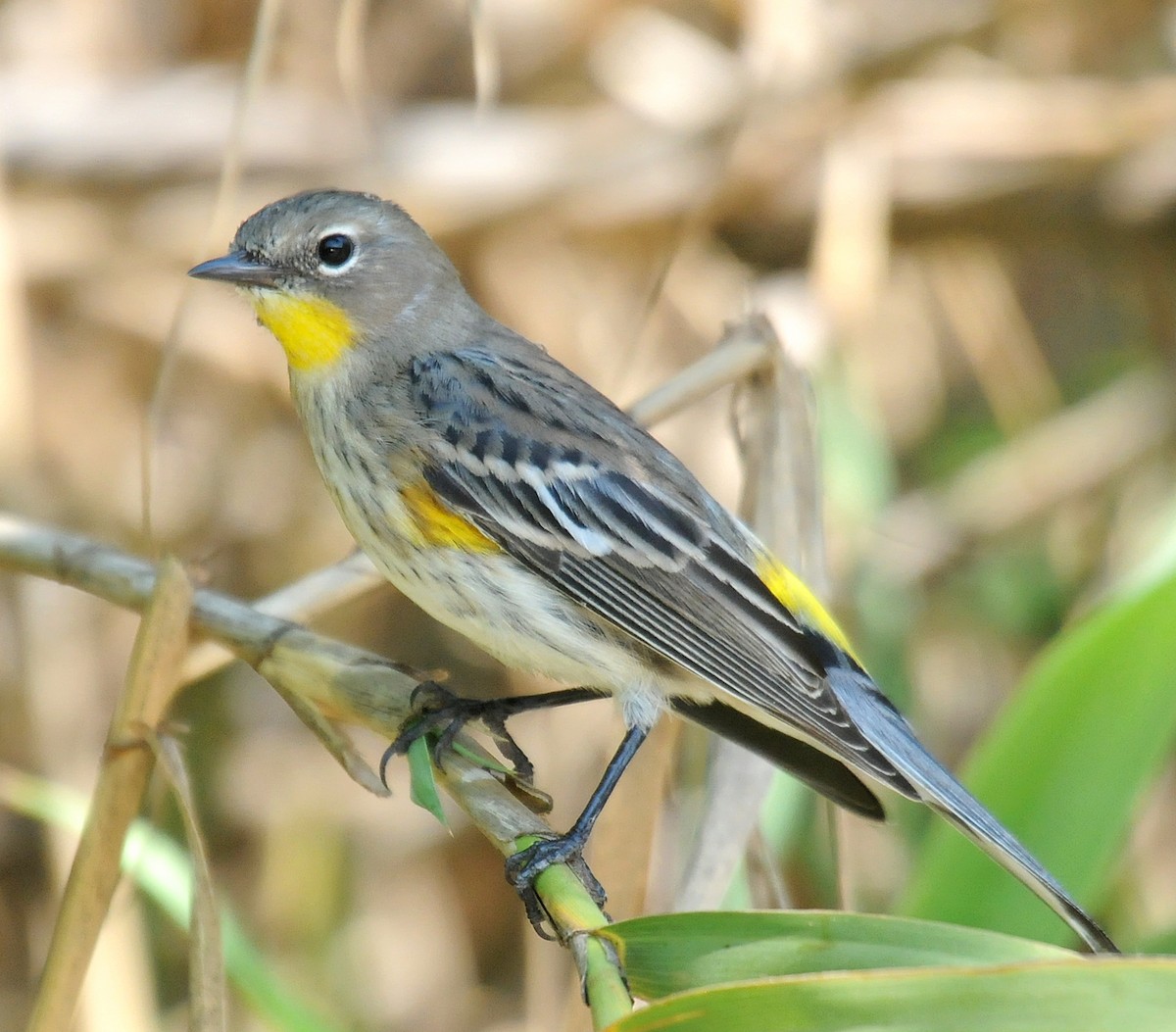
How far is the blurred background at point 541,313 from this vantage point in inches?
148

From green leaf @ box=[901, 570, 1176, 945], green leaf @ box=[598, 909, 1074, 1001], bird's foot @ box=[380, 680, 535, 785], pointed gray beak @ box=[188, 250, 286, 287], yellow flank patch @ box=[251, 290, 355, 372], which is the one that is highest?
pointed gray beak @ box=[188, 250, 286, 287]

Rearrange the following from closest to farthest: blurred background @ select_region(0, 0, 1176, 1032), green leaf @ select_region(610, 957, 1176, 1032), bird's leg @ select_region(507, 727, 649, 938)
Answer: green leaf @ select_region(610, 957, 1176, 1032), bird's leg @ select_region(507, 727, 649, 938), blurred background @ select_region(0, 0, 1176, 1032)

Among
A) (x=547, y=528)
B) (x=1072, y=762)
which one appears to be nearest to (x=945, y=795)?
(x=1072, y=762)

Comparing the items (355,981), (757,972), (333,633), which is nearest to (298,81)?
(333,633)

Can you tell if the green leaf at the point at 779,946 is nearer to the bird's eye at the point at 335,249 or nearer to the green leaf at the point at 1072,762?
the green leaf at the point at 1072,762

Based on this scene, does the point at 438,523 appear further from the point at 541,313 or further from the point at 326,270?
the point at 541,313

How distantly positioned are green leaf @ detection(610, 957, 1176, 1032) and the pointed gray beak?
1559 millimetres

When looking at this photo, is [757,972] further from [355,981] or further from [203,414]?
[203,414]

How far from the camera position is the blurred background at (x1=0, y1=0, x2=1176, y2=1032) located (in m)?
3.75

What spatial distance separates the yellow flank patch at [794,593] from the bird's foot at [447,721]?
48 centimetres

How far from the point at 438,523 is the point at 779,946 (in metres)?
1.10

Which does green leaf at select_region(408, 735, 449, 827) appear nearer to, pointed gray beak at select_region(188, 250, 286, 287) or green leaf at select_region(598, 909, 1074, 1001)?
green leaf at select_region(598, 909, 1074, 1001)

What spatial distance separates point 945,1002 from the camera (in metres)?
1.06

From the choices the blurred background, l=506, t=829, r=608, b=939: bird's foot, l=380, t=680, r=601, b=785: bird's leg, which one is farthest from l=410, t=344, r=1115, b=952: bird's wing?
the blurred background
